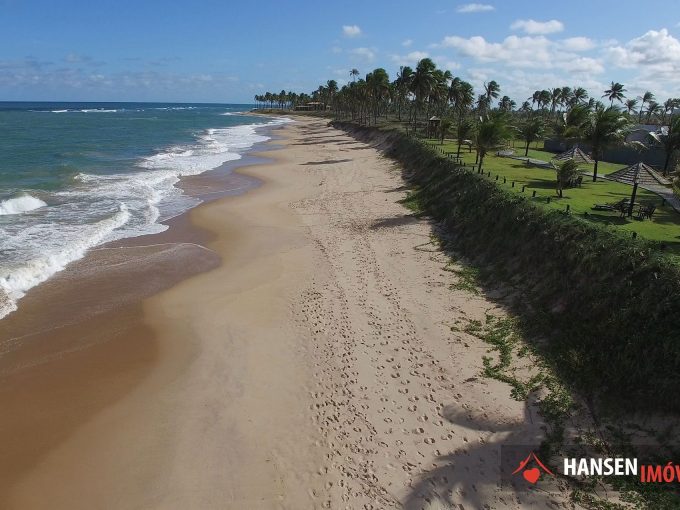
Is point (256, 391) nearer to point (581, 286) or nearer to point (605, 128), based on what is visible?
point (581, 286)

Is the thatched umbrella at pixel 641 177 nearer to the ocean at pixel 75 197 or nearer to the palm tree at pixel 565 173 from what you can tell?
the palm tree at pixel 565 173

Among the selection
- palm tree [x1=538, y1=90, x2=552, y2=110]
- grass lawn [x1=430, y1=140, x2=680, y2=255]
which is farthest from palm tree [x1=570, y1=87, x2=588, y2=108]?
grass lawn [x1=430, y1=140, x2=680, y2=255]

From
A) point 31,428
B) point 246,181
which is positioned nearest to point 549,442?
point 31,428

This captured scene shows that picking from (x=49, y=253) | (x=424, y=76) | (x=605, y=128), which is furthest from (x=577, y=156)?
(x=424, y=76)

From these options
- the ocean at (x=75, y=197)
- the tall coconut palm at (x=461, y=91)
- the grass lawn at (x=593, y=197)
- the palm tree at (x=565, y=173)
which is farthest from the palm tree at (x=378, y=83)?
the palm tree at (x=565, y=173)

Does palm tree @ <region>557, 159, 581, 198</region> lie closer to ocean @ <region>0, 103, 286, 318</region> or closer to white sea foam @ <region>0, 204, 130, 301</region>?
ocean @ <region>0, 103, 286, 318</region>
